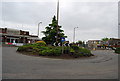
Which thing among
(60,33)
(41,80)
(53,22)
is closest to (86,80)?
(41,80)

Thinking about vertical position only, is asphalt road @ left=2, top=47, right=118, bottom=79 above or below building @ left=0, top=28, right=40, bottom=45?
below

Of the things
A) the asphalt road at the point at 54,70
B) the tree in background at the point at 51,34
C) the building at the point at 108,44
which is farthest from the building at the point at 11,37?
the asphalt road at the point at 54,70

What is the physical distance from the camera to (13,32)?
5559 centimetres

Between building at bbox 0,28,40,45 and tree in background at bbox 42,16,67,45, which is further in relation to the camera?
building at bbox 0,28,40,45

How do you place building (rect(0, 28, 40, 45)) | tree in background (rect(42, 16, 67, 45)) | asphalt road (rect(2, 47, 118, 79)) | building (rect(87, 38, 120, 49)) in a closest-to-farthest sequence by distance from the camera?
asphalt road (rect(2, 47, 118, 79)) < tree in background (rect(42, 16, 67, 45)) < building (rect(0, 28, 40, 45)) < building (rect(87, 38, 120, 49))

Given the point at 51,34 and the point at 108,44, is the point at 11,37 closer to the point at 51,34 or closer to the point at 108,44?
the point at 51,34

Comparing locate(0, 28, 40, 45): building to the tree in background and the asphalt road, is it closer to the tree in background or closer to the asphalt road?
the tree in background

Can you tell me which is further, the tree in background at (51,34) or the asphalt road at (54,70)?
the tree in background at (51,34)

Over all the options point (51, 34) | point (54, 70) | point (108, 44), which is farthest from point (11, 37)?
point (108, 44)

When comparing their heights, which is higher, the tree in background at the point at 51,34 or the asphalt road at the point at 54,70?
the tree in background at the point at 51,34

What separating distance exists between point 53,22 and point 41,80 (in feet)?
85.2

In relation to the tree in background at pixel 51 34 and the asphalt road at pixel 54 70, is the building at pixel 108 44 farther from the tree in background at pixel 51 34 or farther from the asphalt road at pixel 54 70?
the asphalt road at pixel 54 70

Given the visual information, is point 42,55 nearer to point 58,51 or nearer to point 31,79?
point 58,51

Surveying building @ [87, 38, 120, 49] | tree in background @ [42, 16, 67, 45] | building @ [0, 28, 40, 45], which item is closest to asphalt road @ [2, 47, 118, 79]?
tree in background @ [42, 16, 67, 45]
